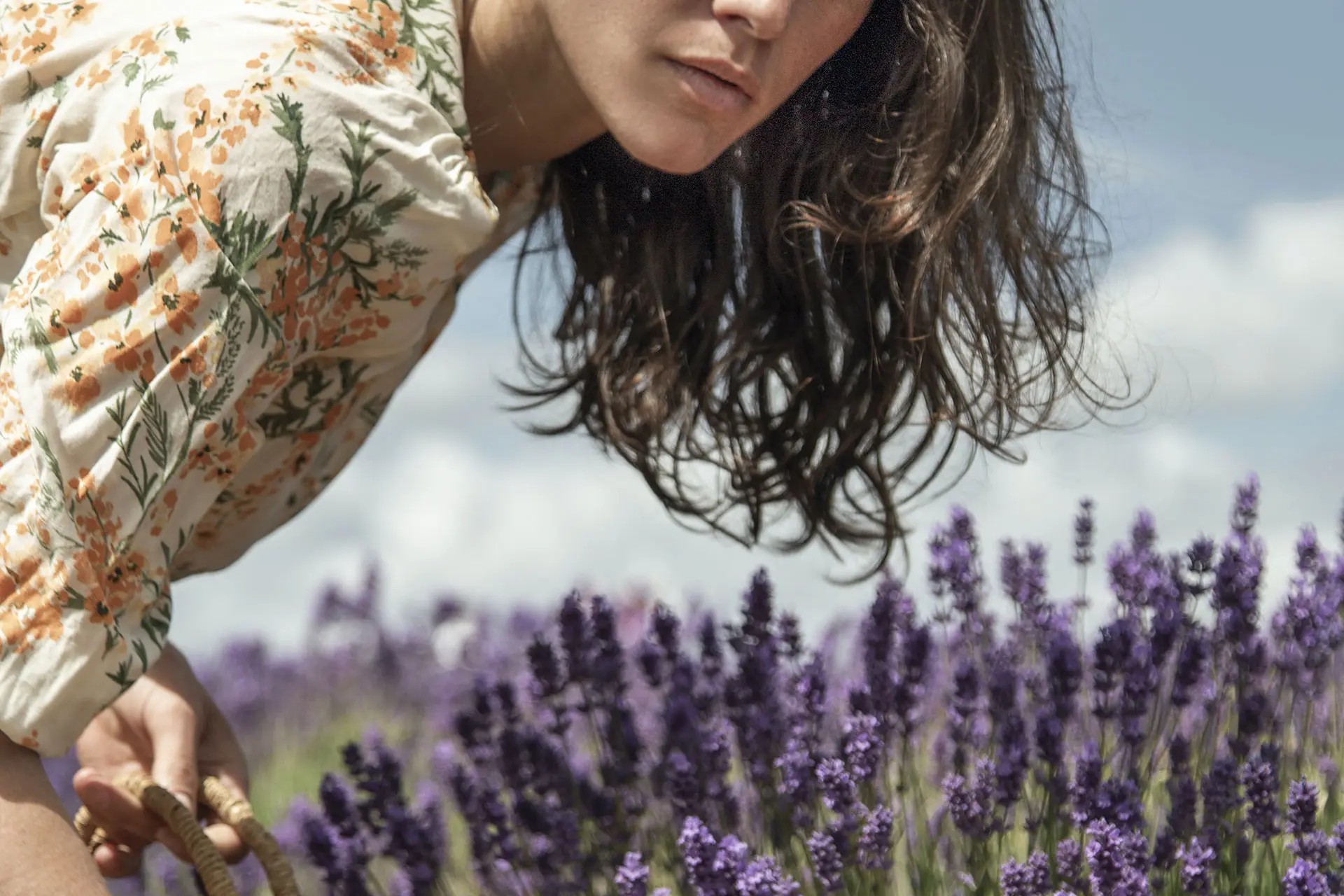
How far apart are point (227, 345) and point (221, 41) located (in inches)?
12.0

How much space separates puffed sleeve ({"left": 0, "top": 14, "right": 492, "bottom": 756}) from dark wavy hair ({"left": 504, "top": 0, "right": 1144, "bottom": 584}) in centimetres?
73

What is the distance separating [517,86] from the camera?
1.97 meters

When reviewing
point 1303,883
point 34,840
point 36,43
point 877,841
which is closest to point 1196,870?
point 1303,883

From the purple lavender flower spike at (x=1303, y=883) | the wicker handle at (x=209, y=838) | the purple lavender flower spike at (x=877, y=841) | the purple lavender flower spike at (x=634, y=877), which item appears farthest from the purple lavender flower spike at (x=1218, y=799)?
the wicker handle at (x=209, y=838)

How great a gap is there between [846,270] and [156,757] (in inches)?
46.5

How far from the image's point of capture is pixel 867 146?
6.95 feet

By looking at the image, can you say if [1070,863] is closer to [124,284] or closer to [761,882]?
[761,882]

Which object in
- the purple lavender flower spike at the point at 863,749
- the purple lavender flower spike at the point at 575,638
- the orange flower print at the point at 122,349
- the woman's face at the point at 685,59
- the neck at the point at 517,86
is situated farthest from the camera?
the purple lavender flower spike at the point at 575,638

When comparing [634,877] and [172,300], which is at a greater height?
[172,300]

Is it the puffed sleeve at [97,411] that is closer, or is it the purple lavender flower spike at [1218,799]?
the puffed sleeve at [97,411]

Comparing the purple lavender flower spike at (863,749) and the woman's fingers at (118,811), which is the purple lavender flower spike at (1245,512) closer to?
the purple lavender flower spike at (863,749)

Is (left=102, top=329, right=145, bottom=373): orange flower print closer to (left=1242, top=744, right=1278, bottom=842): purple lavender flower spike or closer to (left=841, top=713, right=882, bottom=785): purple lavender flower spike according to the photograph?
(left=841, top=713, right=882, bottom=785): purple lavender flower spike

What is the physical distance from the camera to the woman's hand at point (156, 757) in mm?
1855

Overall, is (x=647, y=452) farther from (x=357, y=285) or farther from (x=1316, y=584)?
(x=1316, y=584)
